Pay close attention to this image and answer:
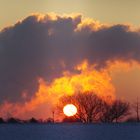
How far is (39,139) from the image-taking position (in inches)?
962

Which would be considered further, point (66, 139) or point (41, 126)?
point (41, 126)

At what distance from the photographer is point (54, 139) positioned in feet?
77.0

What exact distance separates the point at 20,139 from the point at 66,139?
→ 7.03 ft

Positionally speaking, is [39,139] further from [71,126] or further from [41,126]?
[41,126]

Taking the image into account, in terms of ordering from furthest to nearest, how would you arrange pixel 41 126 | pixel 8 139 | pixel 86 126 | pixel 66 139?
1. pixel 41 126
2. pixel 86 126
3. pixel 8 139
4. pixel 66 139

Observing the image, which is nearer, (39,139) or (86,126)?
(39,139)

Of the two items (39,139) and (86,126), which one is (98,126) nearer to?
(86,126)

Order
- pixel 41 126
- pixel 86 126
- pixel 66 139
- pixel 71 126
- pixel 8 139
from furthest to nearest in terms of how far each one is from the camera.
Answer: pixel 41 126, pixel 71 126, pixel 86 126, pixel 8 139, pixel 66 139

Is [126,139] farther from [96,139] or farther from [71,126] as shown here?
[71,126]

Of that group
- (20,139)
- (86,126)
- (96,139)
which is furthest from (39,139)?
(86,126)

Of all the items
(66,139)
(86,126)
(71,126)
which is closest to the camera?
(66,139)

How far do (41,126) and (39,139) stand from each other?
76.5 ft

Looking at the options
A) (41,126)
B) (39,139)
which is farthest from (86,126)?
(41,126)

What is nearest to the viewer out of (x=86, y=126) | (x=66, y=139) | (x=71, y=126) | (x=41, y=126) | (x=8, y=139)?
(x=66, y=139)
